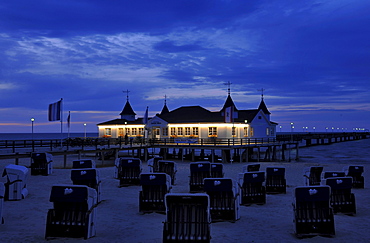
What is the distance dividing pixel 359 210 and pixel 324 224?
12.1ft

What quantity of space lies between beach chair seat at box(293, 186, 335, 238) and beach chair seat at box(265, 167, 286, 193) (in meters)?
5.77

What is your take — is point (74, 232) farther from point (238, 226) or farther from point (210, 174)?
point (210, 174)

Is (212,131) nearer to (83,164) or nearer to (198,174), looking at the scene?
(83,164)

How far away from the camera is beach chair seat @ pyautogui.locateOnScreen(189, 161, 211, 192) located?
13.7m

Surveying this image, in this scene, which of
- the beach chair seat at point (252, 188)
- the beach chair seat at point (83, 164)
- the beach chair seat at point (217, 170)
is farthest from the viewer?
the beach chair seat at point (83, 164)

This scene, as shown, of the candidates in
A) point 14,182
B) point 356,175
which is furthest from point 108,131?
point 356,175

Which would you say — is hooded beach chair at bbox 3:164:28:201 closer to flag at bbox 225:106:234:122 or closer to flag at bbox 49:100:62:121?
flag at bbox 49:100:62:121

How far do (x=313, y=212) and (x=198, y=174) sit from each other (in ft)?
21.4

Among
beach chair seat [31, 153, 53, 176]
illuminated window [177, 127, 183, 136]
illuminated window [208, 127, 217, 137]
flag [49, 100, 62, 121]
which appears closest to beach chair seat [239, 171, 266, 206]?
beach chair seat [31, 153, 53, 176]

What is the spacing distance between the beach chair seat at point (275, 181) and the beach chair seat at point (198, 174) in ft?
7.80

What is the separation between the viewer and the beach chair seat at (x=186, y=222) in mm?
6441

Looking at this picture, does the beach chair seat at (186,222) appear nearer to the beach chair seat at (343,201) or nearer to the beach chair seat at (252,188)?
the beach chair seat at (252,188)

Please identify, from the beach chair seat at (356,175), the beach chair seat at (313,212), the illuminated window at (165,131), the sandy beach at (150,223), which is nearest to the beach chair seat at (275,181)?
the sandy beach at (150,223)

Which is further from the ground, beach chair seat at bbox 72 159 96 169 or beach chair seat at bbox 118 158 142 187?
beach chair seat at bbox 72 159 96 169
